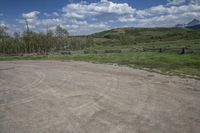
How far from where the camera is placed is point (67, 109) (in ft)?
27.8

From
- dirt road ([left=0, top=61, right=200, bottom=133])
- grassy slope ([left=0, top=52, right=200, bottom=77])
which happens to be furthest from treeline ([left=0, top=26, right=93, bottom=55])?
dirt road ([left=0, top=61, right=200, bottom=133])

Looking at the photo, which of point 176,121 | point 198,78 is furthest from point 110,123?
point 198,78

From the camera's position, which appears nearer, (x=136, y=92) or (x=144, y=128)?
(x=144, y=128)

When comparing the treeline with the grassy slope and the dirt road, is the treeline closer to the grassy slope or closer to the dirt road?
the grassy slope

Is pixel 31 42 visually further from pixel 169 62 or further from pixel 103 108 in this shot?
pixel 103 108

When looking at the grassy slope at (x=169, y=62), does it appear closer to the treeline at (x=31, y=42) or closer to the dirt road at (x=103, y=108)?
the dirt road at (x=103, y=108)

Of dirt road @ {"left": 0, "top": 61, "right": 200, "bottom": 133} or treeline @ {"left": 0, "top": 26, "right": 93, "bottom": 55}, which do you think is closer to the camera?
dirt road @ {"left": 0, "top": 61, "right": 200, "bottom": 133}

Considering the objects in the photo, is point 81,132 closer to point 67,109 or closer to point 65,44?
point 67,109

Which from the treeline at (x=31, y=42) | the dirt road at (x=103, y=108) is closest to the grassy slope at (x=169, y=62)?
the dirt road at (x=103, y=108)

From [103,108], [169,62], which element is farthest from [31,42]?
[103,108]

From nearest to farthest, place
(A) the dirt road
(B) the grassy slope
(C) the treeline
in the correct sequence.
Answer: (A) the dirt road < (B) the grassy slope < (C) the treeline

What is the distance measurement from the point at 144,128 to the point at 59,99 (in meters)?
4.79

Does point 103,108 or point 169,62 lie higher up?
point 169,62

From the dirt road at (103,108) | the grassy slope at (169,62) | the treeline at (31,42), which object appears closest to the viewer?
the dirt road at (103,108)
